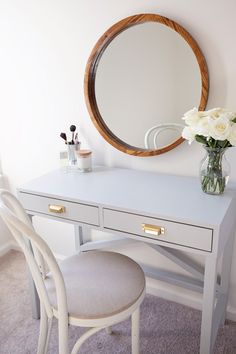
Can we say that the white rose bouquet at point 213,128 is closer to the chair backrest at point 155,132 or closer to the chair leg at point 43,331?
the chair backrest at point 155,132

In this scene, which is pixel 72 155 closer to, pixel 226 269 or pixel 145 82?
pixel 145 82

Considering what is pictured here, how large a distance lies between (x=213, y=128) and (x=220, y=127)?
0.9 inches

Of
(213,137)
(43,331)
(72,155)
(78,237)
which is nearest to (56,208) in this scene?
(72,155)

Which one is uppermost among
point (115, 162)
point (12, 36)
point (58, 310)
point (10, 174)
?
point (12, 36)

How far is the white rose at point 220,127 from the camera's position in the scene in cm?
104

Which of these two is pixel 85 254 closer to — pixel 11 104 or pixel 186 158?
pixel 186 158

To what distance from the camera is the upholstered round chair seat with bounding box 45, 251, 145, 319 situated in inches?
41.6

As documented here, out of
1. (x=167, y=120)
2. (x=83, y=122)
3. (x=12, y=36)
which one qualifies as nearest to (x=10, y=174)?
(x=83, y=122)

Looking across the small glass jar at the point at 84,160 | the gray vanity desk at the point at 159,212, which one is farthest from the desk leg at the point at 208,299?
the small glass jar at the point at 84,160

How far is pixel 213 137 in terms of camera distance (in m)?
1.07

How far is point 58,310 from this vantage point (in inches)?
40.9

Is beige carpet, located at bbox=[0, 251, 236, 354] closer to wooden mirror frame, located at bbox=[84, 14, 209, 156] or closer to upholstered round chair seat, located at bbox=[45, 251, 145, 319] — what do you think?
upholstered round chair seat, located at bbox=[45, 251, 145, 319]

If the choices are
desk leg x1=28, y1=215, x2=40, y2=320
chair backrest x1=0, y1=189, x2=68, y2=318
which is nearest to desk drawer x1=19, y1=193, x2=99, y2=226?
chair backrest x1=0, y1=189, x2=68, y2=318

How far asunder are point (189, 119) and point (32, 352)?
131 cm
